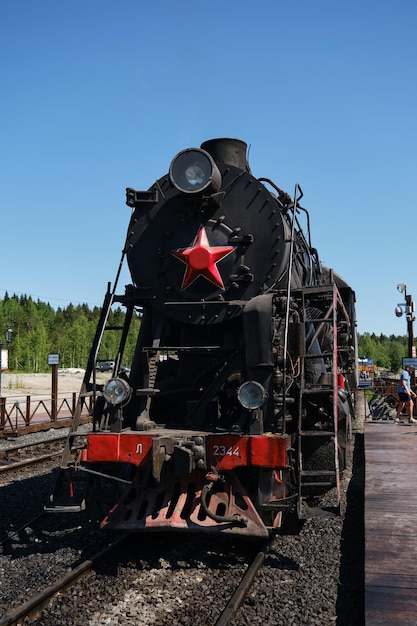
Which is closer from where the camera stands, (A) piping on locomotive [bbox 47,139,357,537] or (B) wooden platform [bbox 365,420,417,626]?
(B) wooden platform [bbox 365,420,417,626]

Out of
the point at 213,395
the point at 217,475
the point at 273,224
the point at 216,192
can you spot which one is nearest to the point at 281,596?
the point at 217,475

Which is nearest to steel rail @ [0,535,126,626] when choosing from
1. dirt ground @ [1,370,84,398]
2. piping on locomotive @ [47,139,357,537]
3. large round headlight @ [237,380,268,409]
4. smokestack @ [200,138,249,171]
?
piping on locomotive @ [47,139,357,537]

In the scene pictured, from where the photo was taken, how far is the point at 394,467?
757 cm

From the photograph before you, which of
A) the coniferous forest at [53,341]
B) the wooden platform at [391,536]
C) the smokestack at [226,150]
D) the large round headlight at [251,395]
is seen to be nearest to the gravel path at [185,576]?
the wooden platform at [391,536]

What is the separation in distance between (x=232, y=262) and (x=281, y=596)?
3.36 meters

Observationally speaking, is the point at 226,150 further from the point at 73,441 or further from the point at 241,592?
the point at 241,592

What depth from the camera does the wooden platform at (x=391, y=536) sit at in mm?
3492

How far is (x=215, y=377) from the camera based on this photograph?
627 cm

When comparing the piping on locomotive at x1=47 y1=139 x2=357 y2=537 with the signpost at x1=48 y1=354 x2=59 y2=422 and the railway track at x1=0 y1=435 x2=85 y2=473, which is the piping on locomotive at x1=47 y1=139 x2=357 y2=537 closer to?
the railway track at x1=0 y1=435 x2=85 y2=473

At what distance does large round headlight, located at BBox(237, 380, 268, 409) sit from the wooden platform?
1.45 metres

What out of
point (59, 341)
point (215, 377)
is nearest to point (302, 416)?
point (215, 377)

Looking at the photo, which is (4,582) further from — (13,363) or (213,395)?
(13,363)

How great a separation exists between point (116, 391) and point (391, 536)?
2875mm

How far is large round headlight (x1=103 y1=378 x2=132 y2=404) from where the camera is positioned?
575 centimetres
